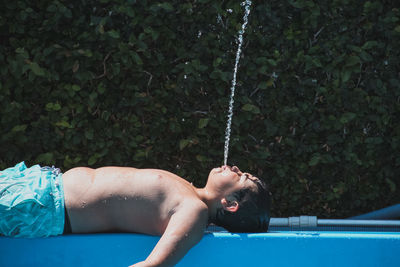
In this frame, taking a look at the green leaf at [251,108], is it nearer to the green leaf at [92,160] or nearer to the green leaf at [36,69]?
the green leaf at [92,160]

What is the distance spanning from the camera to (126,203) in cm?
240

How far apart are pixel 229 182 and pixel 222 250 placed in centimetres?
29

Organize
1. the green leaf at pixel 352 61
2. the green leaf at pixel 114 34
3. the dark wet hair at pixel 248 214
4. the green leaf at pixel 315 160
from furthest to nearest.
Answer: the green leaf at pixel 315 160, the green leaf at pixel 352 61, the green leaf at pixel 114 34, the dark wet hair at pixel 248 214

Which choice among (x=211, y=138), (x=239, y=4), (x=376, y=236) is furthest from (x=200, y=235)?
(x=239, y=4)

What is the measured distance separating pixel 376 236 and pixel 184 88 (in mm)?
1418

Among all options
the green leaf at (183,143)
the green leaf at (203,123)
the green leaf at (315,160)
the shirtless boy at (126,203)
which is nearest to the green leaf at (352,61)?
the green leaf at (315,160)

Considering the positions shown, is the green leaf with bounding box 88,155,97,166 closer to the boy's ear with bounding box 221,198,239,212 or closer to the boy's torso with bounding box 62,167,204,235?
the boy's torso with bounding box 62,167,204,235

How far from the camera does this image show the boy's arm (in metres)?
2.12

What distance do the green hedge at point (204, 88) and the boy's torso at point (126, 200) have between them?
892 mm

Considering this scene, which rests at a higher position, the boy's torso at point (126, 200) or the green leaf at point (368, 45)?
the green leaf at point (368, 45)

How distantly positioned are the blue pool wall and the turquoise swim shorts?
5 cm

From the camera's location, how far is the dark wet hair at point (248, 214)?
2482 millimetres

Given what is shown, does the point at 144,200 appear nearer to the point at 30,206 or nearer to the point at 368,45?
the point at 30,206

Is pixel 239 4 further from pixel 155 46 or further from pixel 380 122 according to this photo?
pixel 380 122
